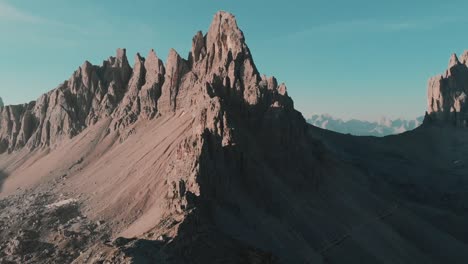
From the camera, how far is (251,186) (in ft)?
220

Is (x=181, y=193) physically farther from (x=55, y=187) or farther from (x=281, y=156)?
(x=55, y=187)

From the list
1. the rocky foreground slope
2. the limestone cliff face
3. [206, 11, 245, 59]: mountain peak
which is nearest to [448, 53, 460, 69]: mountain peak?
the rocky foreground slope

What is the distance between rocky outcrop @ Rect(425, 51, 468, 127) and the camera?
167 meters

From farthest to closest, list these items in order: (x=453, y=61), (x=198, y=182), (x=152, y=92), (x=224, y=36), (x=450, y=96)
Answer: (x=453, y=61) → (x=450, y=96) → (x=152, y=92) → (x=224, y=36) → (x=198, y=182)

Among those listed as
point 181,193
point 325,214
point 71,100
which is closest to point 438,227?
point 325,214

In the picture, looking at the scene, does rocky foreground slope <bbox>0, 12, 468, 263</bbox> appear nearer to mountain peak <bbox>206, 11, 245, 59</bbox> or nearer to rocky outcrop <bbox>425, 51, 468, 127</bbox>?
mountain peak <bbox>206, 11, 245, 59</bbox>

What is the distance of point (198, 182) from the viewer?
55781 millimetres

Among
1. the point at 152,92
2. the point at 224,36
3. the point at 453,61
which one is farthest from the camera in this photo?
the point at 453,61

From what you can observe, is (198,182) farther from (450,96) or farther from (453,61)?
(453,61)

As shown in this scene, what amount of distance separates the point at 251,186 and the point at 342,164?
3625 centimetres

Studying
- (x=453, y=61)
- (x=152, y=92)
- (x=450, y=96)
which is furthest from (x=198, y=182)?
(x=453, y=61)

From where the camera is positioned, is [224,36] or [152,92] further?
[152,92]

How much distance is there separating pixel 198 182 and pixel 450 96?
14356cm

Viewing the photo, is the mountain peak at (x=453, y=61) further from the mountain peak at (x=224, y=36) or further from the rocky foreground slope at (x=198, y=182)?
the mountain peak at (x=224, y=36)
